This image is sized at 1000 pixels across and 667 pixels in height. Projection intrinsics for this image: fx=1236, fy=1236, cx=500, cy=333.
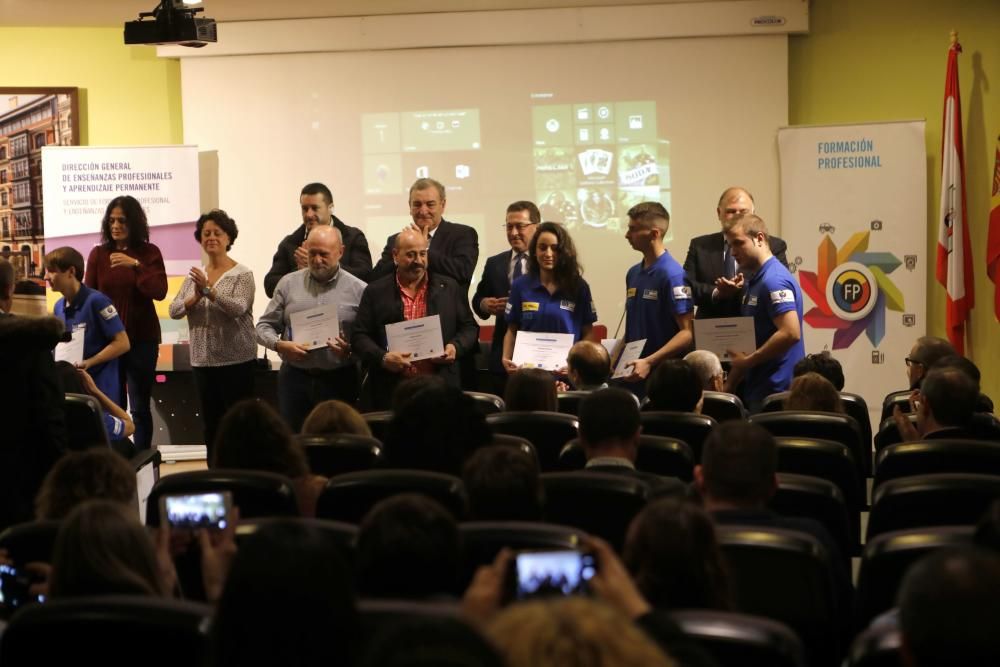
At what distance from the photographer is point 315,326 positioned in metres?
6.39

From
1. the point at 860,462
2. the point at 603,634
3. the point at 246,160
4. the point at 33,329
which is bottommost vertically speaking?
the point at 860,462

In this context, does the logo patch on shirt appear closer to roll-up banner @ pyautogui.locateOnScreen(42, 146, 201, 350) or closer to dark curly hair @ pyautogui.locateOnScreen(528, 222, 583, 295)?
dark curly hair @ pyautogui.locateOnScreen(528, 222, 583, 295)

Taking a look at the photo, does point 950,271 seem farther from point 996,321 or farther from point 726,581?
point 726,581

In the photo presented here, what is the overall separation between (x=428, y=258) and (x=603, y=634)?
17.5 feet

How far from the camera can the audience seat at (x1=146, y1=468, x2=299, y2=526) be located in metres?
3.23

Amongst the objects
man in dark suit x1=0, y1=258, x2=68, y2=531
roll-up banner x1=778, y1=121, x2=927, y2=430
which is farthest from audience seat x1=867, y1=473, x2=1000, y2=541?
roll-up banner x1=778, y1=121, x2=927, y2=430

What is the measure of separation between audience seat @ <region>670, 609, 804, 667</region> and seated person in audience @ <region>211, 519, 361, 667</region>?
55cm

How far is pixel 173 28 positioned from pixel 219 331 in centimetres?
212

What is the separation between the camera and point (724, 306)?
21.0 feet

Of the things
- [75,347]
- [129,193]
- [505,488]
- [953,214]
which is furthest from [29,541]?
[953,214]

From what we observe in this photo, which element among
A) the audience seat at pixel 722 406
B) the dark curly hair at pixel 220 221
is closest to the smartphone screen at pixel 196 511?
the audience seat at pixel 722 406

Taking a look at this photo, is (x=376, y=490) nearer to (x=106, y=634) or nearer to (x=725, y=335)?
(x=106, y=634)

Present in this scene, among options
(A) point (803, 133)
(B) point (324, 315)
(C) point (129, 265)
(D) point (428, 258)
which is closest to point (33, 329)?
(B) point (324, 315)

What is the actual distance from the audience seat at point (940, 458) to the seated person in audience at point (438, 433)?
4.17 ft
